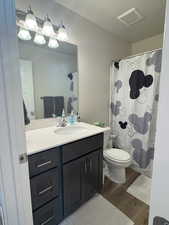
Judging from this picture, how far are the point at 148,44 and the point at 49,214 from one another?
2.91 metres

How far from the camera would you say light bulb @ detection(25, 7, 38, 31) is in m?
1.23

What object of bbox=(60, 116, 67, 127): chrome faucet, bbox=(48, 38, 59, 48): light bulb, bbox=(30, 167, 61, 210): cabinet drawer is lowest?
bbox=(30, 167, 61, 210): cabinet drawer

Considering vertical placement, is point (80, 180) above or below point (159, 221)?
below

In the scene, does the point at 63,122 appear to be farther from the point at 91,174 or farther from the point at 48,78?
the point at 91,174

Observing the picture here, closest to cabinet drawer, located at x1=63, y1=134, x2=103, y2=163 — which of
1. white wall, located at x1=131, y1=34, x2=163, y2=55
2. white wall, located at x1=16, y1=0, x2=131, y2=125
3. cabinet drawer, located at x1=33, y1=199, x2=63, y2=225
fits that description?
cabinet drawer, located at x1=33, y1=199, x2=63, y2=225

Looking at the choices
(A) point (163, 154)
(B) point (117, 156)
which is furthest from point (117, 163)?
(A) point (163, 154)

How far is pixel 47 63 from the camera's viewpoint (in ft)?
5.00

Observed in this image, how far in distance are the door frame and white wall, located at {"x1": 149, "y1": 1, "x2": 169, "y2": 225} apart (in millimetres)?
693

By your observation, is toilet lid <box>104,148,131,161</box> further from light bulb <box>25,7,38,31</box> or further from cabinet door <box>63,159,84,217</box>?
light bulb <box>25,7,38,31</box>

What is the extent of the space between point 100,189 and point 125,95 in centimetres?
145

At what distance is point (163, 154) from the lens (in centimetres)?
56

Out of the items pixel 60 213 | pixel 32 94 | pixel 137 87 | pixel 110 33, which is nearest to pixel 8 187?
pixel 60 213

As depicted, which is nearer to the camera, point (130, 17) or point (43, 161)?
point (43, 161)

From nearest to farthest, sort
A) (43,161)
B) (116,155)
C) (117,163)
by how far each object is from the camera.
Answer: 1. (43,161)
2. (117,163)
3. (116,155)
